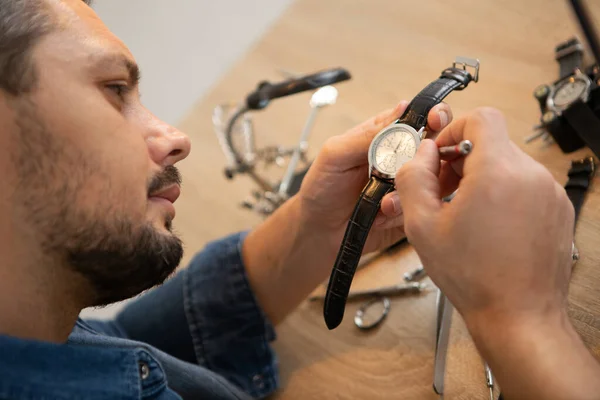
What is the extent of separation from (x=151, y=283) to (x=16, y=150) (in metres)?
0.20

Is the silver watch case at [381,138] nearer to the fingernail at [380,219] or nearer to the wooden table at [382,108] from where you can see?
the fingernail at [380,219]

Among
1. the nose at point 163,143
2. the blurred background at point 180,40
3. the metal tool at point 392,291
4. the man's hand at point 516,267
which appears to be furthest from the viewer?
the blurred background at point 180,40

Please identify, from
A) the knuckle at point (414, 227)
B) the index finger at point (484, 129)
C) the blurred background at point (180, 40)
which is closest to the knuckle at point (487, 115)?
the index finger at point (484, 129)

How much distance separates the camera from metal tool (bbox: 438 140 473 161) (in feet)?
1.56

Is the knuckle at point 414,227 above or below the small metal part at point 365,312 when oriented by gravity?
above

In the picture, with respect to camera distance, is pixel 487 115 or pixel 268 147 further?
pixel 268 147

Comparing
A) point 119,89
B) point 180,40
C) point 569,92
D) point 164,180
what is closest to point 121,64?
point 119,89

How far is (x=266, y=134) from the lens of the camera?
112cm

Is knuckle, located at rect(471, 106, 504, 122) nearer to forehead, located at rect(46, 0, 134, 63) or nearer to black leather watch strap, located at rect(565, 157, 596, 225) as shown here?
black leather watch strap, located at rect(565, 157, 596, 225)

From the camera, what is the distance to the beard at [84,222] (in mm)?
557

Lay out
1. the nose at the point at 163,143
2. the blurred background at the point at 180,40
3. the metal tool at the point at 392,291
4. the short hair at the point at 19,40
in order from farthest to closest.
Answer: the blurred background at the point at 180,40 → the metal tool at the point at 392,291 → the nose at the point at 163,143 → the short hair at the point at 19,40

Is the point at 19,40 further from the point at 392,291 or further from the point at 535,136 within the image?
the point at 535,136

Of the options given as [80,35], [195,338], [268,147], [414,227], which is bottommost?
[195,338]

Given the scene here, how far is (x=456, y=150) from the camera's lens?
19.3 inches
